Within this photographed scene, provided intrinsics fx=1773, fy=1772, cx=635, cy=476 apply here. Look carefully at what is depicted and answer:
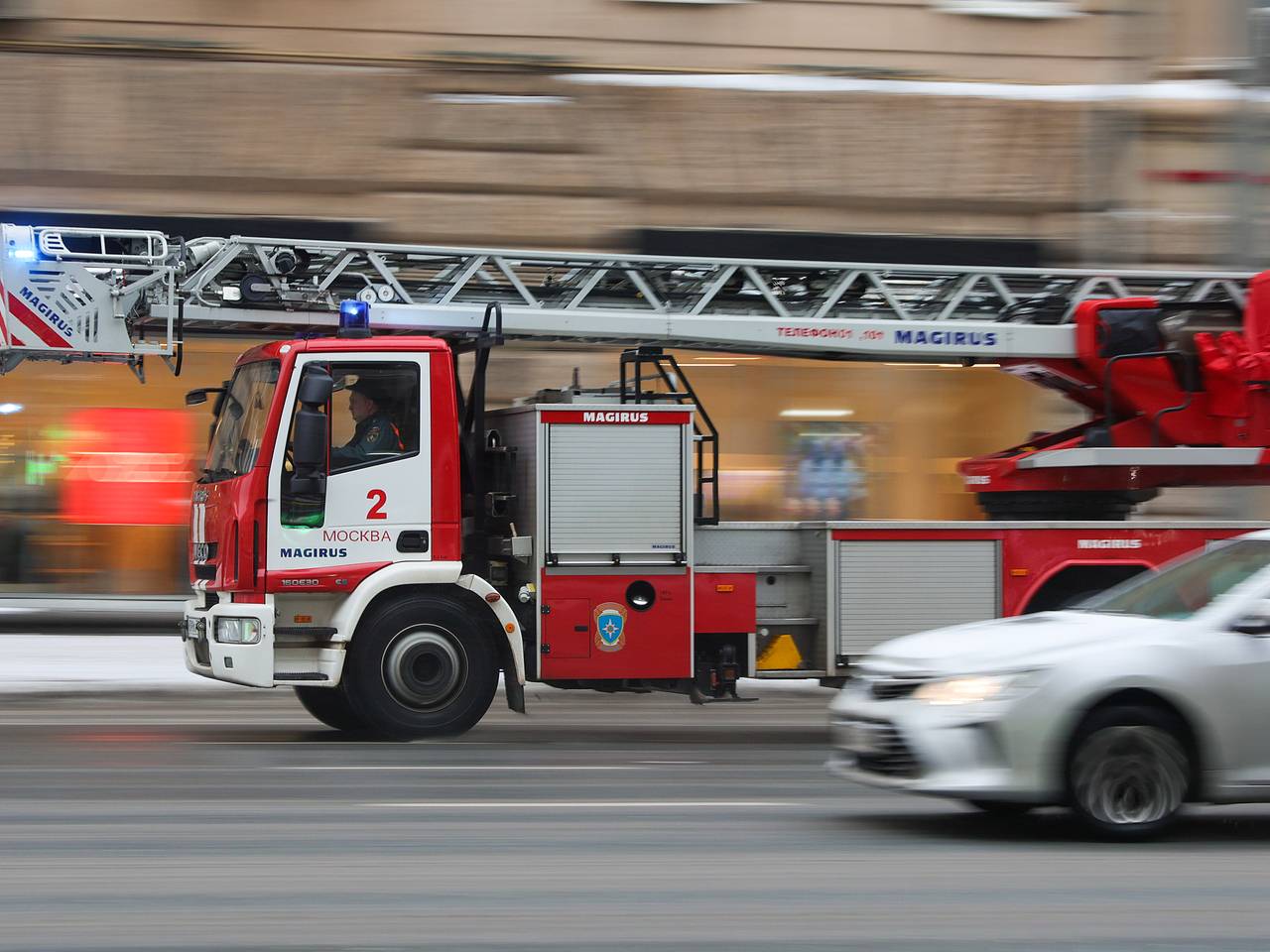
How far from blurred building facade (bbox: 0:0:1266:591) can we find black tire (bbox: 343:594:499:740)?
6368mm

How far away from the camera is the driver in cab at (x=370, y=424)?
10914mm

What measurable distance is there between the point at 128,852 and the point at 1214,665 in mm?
4395

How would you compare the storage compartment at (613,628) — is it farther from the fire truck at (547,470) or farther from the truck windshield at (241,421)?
the truck windshield at (241,421)

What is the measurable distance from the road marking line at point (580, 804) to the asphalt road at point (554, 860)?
0.03 meters

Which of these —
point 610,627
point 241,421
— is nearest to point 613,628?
point 610,627

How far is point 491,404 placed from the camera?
1172 cm

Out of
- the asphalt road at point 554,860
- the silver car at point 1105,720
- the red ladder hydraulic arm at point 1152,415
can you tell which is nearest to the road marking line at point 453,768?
the asphalt road at point 554,860

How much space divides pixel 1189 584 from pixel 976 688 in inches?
49.7

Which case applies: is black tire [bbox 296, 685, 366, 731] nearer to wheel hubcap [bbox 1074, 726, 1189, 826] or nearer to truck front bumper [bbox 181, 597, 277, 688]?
truck front bumper [bbox 181, 597, 277, 688]

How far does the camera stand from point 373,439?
36.0 feet

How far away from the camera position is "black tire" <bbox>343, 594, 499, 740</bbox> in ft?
35.2

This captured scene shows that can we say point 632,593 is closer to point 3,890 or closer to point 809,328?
point 809,328

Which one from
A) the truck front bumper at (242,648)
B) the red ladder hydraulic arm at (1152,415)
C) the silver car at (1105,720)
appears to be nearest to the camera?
the silver car at (1105,720)

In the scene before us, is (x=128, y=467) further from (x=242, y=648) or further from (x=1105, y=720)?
(x=1105, y=720)
